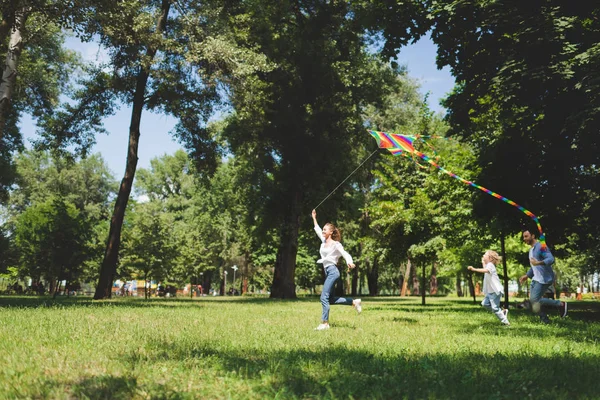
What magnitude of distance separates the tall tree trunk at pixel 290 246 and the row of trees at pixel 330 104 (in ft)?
0.42

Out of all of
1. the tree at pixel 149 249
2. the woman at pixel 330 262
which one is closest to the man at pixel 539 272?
the woman at pixel 330 262

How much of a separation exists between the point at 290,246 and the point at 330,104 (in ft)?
29.2

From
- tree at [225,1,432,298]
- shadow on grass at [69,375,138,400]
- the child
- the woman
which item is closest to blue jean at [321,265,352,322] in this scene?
the woman

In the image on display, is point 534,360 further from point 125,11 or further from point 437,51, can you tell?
point 125,11

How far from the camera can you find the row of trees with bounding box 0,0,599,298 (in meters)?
14.7

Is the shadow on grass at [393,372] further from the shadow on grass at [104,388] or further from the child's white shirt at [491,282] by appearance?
the child's white shirt at [491,282]

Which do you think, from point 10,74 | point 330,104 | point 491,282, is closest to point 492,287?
point 491,282

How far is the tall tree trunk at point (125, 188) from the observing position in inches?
903

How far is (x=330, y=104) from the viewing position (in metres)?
29.9

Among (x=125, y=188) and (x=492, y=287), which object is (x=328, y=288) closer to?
(x=492, y=287)

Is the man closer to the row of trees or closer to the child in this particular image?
the child

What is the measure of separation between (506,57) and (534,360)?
36.0ft

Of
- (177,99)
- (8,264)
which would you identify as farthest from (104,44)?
(8,264)

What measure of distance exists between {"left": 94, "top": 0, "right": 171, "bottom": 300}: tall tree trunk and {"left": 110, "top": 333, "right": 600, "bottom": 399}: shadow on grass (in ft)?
57.0
